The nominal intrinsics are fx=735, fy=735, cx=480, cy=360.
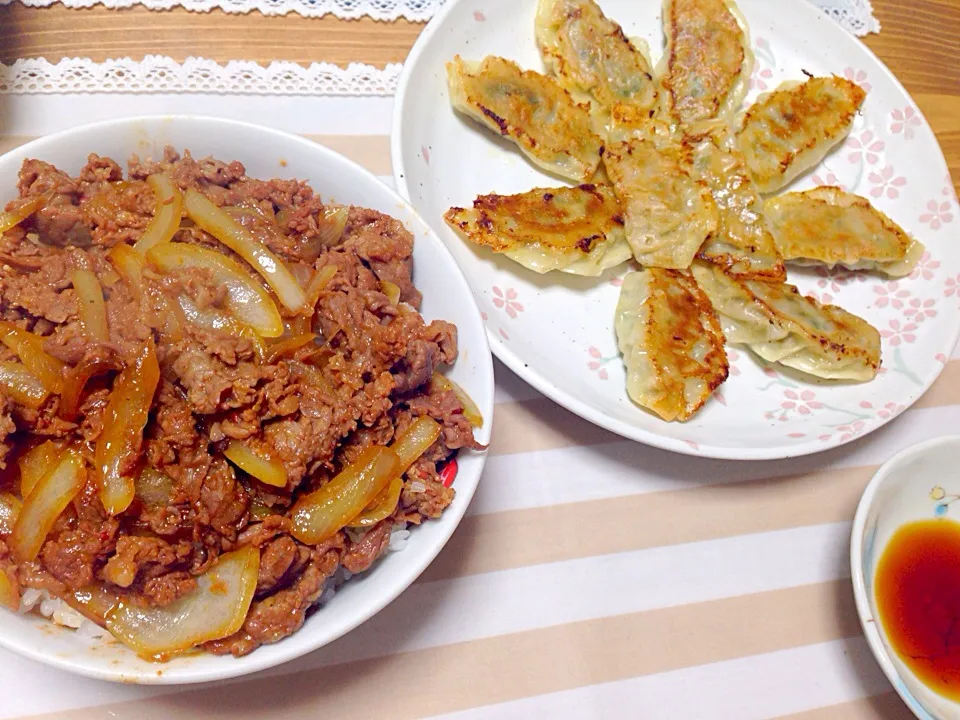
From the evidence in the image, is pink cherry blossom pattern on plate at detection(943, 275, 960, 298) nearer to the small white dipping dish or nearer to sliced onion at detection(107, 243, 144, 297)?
the small white dipping dish

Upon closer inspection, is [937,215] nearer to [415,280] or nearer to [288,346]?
[415,280]

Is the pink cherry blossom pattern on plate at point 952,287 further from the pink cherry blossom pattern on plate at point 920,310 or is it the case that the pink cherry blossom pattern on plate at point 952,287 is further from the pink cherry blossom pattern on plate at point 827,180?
the pink cherry blossom pattern on plate at point 827,180

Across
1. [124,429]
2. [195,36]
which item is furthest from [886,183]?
[124,429]

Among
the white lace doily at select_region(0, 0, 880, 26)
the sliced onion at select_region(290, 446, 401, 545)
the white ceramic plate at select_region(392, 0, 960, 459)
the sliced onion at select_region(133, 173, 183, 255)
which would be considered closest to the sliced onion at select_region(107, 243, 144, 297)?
the sliced onion at select_region(133, 173, 183, 255)

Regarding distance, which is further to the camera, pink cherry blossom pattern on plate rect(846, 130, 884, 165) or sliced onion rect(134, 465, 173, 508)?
pink cherry blossom pattern on plate rect(846, 130, 884, 165)

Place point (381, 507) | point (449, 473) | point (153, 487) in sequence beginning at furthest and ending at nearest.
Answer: point (449, 473), point (381, 507), point (153, 487)

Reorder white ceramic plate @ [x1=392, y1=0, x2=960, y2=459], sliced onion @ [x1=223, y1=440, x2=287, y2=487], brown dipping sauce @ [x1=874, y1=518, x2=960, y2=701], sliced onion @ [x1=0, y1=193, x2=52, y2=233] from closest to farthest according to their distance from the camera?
sliced onion @ [x1=223, y1=440, x2=287, y2=487] < sliced onion @ [x1=0, y1=193, x2=52, y2=233] < brown dipping sauce @ [x1=874, y1=518, x2=960, y2=701] < white ceramic plate @ [x1=392, y1=0, x2=960, y2=459]
